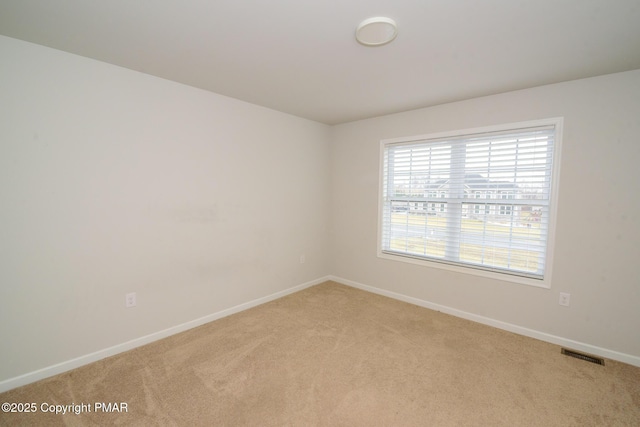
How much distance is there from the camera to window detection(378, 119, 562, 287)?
2.67 metres

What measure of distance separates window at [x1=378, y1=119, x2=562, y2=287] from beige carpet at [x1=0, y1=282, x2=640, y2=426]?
81 centimetres

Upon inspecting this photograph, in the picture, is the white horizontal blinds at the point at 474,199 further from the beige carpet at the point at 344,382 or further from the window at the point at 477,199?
the beige carpet at the point at 344,382

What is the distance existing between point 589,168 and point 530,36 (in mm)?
1409

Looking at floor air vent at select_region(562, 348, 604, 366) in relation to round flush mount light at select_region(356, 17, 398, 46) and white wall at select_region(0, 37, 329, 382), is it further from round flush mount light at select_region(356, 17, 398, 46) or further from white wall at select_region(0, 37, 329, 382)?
white wall at select_region(0, 37, 329, 382)

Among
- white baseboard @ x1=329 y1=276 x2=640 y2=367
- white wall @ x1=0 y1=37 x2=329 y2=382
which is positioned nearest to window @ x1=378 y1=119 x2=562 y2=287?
white baseboard @ x1=329 y1=276 x2=640 y2=367

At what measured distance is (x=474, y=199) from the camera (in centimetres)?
306

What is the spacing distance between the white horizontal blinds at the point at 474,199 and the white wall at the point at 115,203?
1764 mm

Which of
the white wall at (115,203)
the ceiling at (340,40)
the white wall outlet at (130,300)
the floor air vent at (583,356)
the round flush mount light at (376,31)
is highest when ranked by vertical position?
the ceiling at (340,40)

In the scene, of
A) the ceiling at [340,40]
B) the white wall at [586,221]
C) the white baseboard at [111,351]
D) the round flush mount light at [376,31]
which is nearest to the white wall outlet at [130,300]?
the white baseboard at [111,351]

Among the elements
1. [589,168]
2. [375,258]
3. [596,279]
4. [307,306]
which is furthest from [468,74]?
[307,306]

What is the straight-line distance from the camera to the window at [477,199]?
2670 millimetres

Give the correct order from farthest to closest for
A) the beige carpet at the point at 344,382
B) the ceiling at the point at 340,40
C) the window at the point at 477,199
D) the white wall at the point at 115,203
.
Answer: the window at the point at 477,199, the white wall at the point at 115,203, the beige carpet at the point at 344,382, the ceiling at the point at 340,40

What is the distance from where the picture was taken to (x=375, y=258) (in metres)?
3.85

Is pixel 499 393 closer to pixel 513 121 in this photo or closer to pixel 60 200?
pixel 513 121
